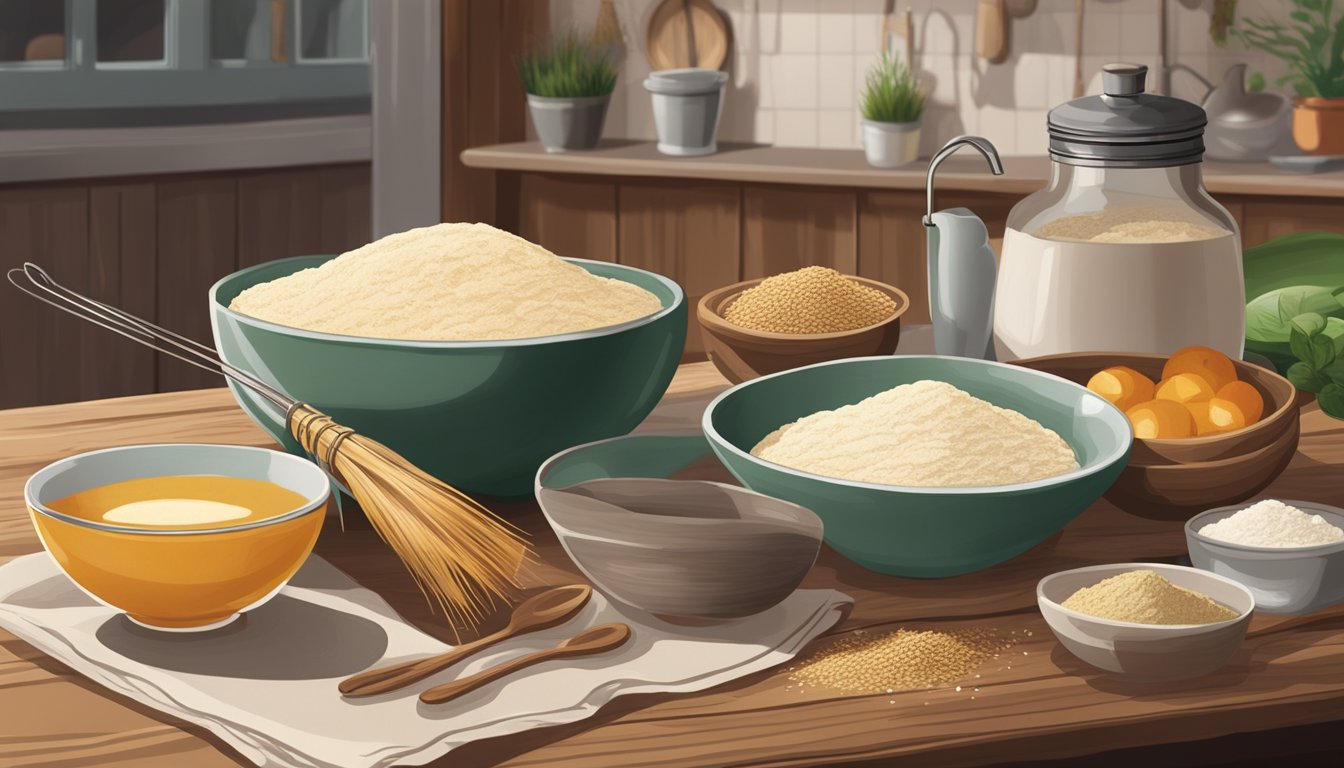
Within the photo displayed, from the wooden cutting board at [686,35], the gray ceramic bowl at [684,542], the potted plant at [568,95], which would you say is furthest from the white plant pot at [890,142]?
the gray ceramic bowl at [684,542]

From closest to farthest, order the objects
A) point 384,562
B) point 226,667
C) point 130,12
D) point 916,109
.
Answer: point 226,667 → point 384,562 → point 916,109 → point 130,12

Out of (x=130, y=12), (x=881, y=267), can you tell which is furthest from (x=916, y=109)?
(x=130, y=12)

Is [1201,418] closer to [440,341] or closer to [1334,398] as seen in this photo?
[1334,398]

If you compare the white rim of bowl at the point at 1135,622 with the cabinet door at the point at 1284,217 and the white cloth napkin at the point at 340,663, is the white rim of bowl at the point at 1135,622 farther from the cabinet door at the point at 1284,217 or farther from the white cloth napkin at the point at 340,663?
the cabinet door at the point at 1284,217

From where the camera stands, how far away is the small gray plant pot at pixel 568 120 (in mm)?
3248

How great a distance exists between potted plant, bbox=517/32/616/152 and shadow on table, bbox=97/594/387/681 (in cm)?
244

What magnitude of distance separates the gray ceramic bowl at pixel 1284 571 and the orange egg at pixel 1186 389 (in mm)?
170

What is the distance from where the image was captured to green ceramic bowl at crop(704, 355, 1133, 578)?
889 mm

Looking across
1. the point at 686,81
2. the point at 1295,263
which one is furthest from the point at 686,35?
the point at 1295,263

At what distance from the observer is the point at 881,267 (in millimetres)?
3139

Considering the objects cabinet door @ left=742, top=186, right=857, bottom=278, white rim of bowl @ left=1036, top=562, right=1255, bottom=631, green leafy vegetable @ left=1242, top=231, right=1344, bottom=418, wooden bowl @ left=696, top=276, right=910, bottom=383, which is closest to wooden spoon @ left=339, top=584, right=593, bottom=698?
white rim of bowl @ left=1036, top=562, right=1255, bottom=631

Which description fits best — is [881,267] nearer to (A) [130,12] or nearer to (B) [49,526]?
(A) [130,12]

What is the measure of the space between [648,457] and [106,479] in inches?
13.7

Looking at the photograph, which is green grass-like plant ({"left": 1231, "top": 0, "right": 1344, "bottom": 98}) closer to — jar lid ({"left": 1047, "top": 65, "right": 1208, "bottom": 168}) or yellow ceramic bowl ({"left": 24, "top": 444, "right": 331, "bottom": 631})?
jar lid ({"left": 1047, "top": 65, "right": 1208, "bottom": 168})
